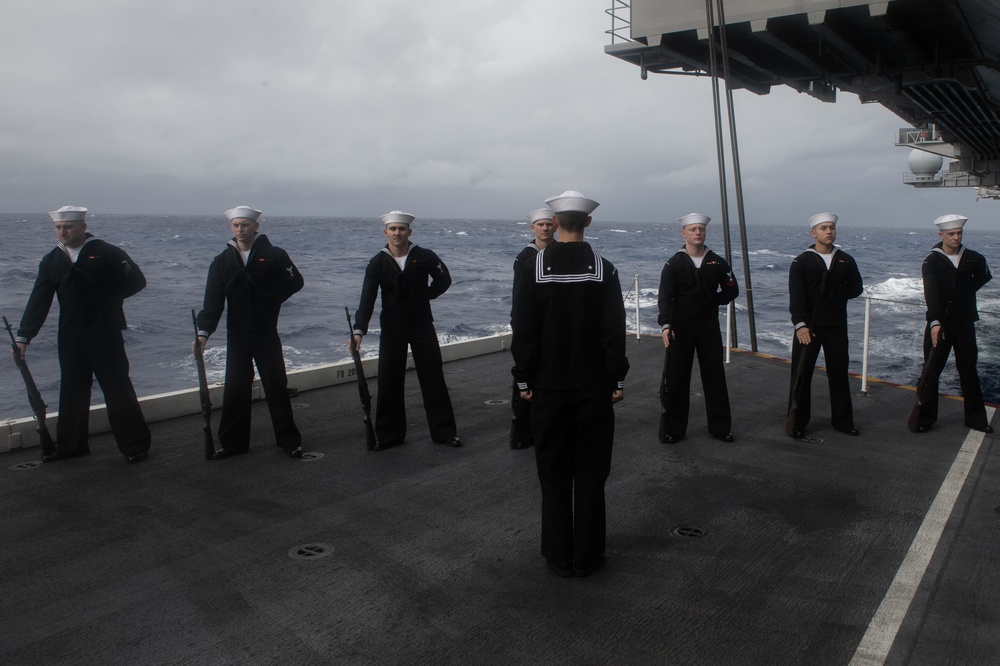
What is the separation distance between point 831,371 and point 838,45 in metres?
8.25

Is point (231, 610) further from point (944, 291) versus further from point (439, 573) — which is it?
point (944, 291)

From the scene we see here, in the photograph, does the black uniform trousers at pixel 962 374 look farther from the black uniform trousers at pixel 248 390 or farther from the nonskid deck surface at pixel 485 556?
the black uniform trousers at pixel 248 390

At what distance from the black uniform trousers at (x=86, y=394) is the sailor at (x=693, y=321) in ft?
13.2

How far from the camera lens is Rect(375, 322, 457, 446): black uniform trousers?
5.95 m

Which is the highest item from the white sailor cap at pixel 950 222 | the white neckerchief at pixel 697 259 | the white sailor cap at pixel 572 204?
the white sailor cap at pixel 572 204

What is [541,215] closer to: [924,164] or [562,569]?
[562,569]

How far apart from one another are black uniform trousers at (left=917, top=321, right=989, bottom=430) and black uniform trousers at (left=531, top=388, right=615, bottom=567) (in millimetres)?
3869

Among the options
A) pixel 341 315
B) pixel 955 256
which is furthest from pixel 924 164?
pixel 955 256

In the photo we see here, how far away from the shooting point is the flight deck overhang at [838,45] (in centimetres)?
1087

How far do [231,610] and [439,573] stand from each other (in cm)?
95

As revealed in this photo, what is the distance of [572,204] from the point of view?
11.7 feet

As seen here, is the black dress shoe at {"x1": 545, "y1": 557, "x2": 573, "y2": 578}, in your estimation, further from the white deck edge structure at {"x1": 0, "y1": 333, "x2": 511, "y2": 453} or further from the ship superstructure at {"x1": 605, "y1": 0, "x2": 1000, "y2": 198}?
the ship superstructure at {"x1": 605, "y1": 0, "x2": 1000, "y2": 198}

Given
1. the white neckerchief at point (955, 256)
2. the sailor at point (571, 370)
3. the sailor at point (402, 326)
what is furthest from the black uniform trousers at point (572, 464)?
the white neckerchief at point (955, 256)

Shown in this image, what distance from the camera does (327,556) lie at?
389 cm
